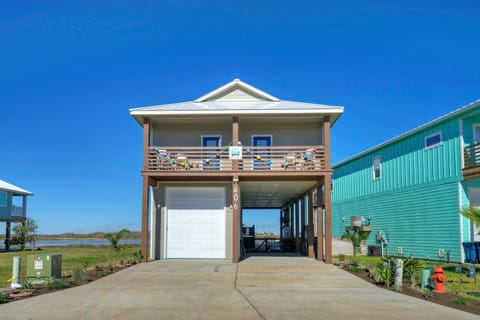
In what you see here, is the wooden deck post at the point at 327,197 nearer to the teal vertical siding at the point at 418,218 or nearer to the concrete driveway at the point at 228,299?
the concrete driveway at the point at 228,299

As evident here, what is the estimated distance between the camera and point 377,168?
27609 mm

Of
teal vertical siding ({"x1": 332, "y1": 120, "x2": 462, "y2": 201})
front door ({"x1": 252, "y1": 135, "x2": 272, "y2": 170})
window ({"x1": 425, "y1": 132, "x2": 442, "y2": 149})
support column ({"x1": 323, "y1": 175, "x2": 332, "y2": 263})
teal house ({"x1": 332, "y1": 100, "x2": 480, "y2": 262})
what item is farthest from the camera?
window ({"x1": 425, "y1": 132, "x2": 442, "y2": 149})

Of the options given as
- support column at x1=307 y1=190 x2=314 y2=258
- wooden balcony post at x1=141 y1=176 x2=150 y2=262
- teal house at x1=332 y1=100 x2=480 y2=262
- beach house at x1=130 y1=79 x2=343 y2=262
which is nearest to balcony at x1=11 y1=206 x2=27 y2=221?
beach house at x1=130 y1=79 x2=343 y2=262

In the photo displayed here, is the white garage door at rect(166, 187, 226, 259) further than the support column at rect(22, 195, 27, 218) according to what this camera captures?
No

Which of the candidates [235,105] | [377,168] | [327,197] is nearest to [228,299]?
[327,197]

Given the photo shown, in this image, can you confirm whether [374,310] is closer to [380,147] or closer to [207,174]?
[207,174]

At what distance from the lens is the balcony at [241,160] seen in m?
19.2

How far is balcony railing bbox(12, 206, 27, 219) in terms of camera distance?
131ft

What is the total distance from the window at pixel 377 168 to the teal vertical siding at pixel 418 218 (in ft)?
3.34

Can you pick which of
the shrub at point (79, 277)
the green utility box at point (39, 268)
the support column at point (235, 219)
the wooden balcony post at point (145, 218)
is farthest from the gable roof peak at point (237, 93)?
the green utility box at point (39, 268)

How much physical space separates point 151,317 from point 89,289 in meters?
4.25

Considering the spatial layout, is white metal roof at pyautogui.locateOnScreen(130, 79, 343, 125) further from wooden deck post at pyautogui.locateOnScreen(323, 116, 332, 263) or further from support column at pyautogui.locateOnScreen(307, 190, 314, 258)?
support column at pyautogui.locateOnScreen(307, 190, 314, 258)

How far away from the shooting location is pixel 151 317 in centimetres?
884

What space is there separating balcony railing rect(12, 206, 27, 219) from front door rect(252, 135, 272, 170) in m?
26.9
